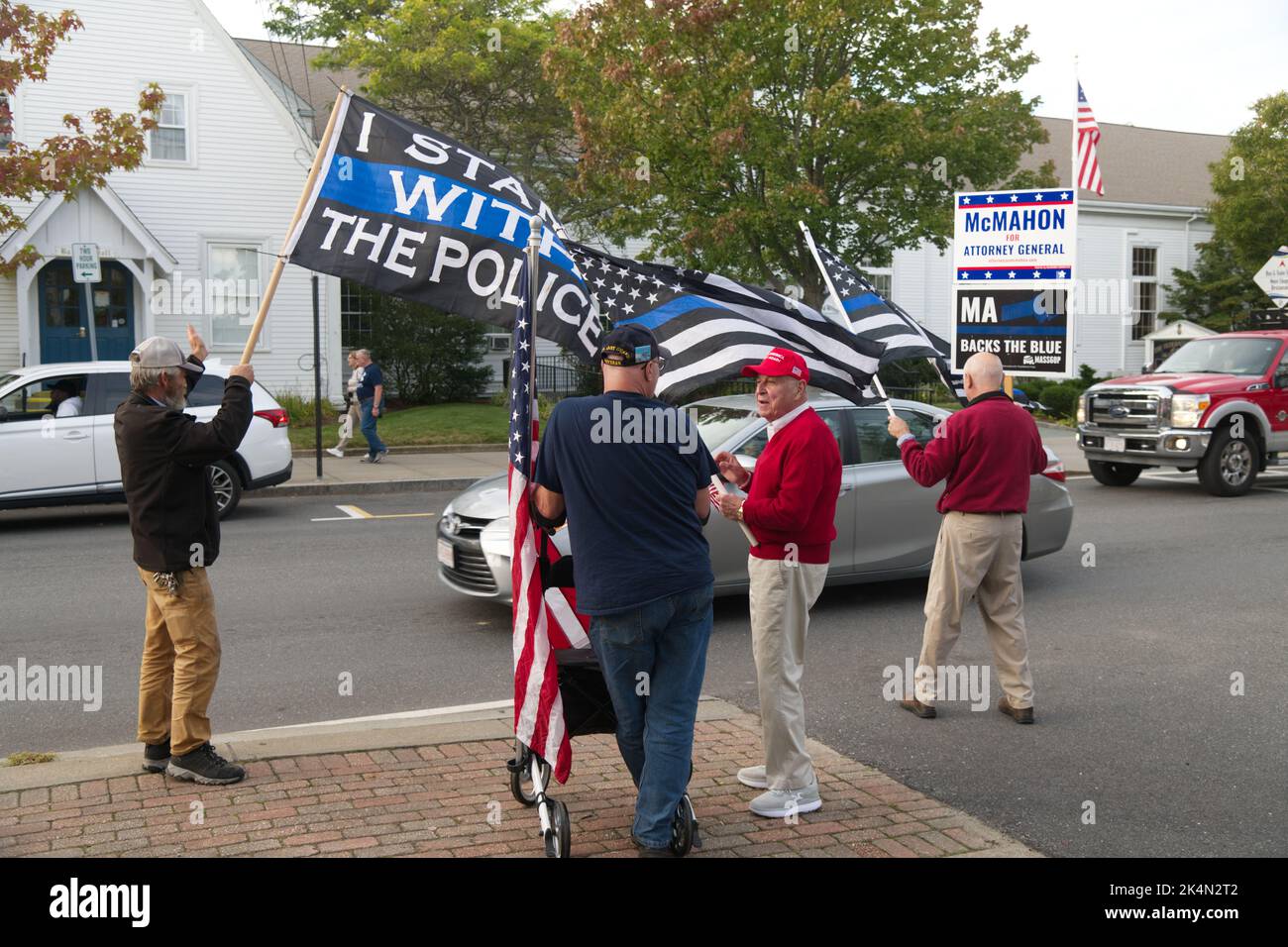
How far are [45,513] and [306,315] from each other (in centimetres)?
1296

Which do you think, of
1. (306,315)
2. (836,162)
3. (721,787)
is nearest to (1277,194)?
(836,162)

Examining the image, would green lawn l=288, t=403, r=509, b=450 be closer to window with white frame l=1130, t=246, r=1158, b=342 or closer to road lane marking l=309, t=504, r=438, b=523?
road lane marking l=309, t=504, r=438, b=523

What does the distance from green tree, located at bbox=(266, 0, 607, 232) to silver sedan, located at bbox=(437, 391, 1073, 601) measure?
16.7 meters

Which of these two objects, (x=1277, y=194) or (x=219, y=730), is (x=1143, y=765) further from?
(x=1277, y=194)

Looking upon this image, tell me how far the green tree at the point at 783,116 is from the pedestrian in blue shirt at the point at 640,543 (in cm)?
1698

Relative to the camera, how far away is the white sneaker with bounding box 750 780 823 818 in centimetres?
505

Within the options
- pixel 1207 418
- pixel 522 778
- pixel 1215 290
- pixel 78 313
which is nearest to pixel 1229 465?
pixel 1207 418

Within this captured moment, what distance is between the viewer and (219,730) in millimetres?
6477

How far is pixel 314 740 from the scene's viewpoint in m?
5.88

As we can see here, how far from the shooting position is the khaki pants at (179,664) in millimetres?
5305

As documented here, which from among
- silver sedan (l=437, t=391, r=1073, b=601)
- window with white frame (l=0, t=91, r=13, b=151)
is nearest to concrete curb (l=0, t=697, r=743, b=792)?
silver sedan (l=437, t=391, r=1073, b=601)

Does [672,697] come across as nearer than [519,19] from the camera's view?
Yes

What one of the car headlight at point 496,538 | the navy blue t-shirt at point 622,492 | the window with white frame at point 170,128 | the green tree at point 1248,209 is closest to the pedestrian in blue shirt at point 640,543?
the navy blue t-shirt at point 622,492

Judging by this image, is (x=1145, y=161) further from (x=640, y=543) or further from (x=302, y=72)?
(x=640, y=543)
